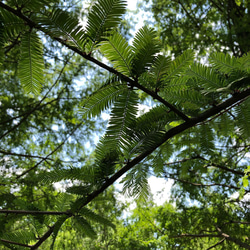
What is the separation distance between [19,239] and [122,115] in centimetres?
91

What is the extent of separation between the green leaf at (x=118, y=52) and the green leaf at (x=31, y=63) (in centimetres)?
20

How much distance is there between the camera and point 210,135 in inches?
49.3

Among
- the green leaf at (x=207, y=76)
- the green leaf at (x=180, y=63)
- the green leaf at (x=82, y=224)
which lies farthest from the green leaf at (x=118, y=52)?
the green leaf at (x=82, y=224)

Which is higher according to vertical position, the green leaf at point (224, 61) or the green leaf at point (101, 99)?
the green leaf at point (224, 61)

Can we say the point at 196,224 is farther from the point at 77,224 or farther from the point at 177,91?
the point at 177,91

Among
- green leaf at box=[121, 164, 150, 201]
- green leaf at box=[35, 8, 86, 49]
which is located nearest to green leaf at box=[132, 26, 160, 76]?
green leaf at box=[35, 8, 86, 49]

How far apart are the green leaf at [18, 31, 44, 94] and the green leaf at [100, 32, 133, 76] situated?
197 millimetres

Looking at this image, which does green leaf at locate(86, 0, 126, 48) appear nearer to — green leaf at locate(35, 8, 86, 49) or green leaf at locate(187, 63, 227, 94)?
green leaf at locate(35, 8, 86, 49)

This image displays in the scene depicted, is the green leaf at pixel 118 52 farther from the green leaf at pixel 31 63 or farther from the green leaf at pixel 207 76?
the green leaf at pixel 207 76

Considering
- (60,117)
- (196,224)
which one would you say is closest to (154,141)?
(60,117)

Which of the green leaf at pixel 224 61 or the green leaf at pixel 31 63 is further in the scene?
the green leaf at pixel 224 61

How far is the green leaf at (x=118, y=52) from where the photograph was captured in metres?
0.73

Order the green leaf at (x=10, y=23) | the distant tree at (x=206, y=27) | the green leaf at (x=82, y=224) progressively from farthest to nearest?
1. the distant tree at (x=206, y=27)
2. the green leaf at (x=82, y=224)
3. the green leaf at (x=10, y=23)

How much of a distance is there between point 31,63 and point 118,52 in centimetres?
27
